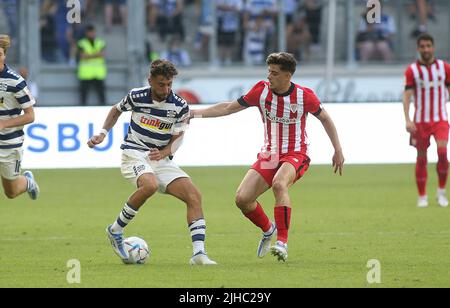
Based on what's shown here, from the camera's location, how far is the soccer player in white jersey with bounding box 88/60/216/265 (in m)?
9.74

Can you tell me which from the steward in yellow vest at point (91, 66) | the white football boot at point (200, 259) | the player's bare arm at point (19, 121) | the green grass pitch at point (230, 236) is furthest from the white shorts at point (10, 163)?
the steward in yellow vest at point (91, 66)

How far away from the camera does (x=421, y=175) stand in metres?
15.0

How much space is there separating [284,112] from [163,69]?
1.32 m

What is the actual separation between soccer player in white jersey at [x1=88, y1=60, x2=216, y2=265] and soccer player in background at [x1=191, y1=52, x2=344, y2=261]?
1.38ft

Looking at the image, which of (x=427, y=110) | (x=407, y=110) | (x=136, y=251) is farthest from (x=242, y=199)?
(x=427, y=110)

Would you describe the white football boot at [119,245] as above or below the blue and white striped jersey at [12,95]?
below

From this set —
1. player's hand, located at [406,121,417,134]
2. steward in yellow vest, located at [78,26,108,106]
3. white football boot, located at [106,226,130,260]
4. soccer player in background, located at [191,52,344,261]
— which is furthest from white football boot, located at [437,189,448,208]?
steward in yellow vest, located at [78,26,108,106]

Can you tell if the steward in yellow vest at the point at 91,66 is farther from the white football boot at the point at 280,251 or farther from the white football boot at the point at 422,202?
the white football boot at the point at 280,251

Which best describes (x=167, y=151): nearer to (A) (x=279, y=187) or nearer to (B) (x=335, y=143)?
(A) (x=279, y=187)

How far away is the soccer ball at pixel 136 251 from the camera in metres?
9.85

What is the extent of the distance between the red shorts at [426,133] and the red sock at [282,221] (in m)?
5.57

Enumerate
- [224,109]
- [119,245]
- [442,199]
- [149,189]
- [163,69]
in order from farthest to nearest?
1. [442,199]
2. [224,109]
3. [119,245]
4. [149,189]
5. [163,69]

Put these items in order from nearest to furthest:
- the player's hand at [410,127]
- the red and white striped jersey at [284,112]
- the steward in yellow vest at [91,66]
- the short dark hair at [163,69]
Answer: the short dark hair at [163,69] → the red and white striped jersey at [284,112] → the player's hand at [410,127] → the steward in yellow vest at [91,66]
